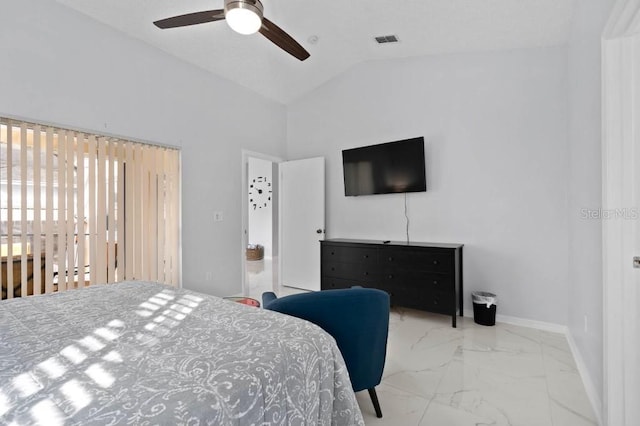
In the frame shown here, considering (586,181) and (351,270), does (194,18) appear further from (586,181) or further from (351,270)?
(351,270)

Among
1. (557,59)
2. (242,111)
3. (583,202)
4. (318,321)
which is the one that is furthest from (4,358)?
(557,59)

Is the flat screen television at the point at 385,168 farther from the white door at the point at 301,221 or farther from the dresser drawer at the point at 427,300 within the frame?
the dresser drawer at the point at 427,300

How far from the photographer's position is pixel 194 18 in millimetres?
2088

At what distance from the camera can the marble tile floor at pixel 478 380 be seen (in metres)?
1.86

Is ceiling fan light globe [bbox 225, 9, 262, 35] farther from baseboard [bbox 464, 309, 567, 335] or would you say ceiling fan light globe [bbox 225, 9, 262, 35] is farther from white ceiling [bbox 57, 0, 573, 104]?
baseboard [bbox 464, 309, 567, 335]

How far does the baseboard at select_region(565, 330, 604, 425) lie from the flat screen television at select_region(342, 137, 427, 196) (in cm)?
199

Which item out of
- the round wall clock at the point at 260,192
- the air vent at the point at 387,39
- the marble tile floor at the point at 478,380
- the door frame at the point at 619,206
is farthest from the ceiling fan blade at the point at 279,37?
the round wall clock at the point at 260,192

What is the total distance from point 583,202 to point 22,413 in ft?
9.84

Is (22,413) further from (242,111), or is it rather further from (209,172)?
(242,111)

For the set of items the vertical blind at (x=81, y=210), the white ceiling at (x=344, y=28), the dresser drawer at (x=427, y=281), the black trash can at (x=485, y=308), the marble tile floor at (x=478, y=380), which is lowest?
the marble tile floor at (x=478, y=380)

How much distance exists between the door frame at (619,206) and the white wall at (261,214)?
6.30 meters

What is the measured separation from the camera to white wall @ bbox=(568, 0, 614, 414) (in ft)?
6.02

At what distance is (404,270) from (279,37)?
8.30 ft

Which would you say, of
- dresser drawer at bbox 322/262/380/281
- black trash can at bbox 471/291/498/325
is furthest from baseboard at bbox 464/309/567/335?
dresser drawer at bbox 322/262/380/281
